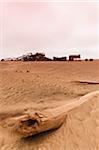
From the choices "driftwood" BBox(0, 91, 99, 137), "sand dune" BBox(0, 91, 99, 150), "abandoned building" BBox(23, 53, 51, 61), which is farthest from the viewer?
"abandoned building" BBox(23, 53, 51, 61)

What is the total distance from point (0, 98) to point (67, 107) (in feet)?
7.46

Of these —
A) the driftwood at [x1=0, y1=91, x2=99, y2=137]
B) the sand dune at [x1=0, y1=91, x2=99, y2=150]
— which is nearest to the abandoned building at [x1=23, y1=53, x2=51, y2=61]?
the sand dune at [x1=0, y1=91, x2=99, y2=150]

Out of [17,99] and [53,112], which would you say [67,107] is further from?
[17,99]

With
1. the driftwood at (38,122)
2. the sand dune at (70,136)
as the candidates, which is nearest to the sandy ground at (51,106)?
the sand dune at (70,136)

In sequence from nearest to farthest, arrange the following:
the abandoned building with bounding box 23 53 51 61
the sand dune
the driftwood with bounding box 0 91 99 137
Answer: the driftwood with bounding box 0 91 99 137 → the sand dune → the abandoned building with bounding box 23 53 51 61

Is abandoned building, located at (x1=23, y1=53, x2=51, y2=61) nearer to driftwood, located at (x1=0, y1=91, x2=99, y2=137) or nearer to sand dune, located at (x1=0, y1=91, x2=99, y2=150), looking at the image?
sand dune, located at (x1=0, y1=91, x2=99, y2=150)

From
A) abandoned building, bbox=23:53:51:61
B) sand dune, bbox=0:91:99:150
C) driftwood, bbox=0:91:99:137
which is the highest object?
abandoned building, bbox=23:53:51:61

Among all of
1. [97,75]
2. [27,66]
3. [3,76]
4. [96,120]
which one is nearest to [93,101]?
[96,120]

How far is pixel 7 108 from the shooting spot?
6984 millimetres

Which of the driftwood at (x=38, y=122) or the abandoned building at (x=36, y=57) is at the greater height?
the abandoned building at (x=36, y=57)

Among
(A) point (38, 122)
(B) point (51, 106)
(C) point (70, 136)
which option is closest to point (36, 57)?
(B) point (51, 106)

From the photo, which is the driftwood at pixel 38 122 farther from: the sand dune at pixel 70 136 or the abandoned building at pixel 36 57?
the abandoned building at pixel 36 57

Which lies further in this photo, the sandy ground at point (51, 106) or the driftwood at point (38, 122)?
the sandy ground at point (51, 106)

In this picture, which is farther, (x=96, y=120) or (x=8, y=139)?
(x=96, y=120)
